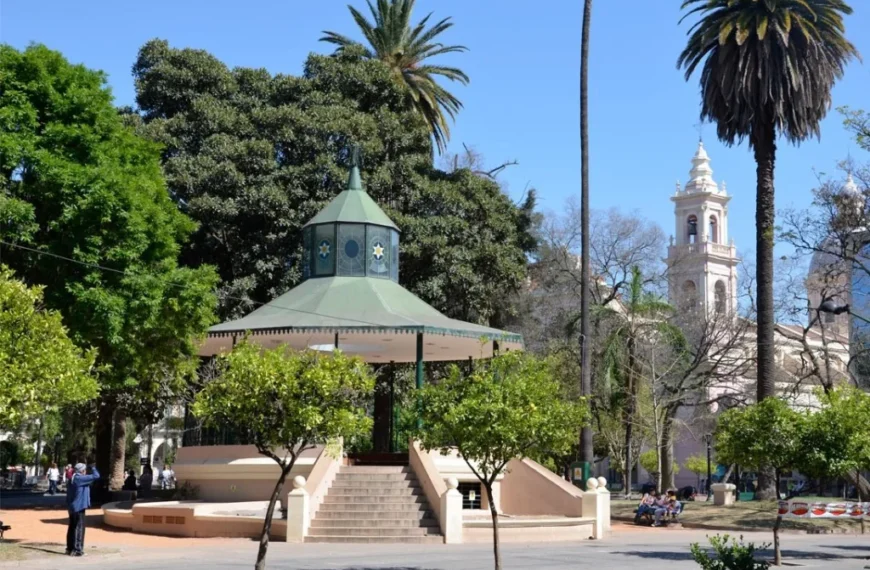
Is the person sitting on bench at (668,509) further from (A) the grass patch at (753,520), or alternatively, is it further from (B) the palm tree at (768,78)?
(B) the palm tree at (768,78)

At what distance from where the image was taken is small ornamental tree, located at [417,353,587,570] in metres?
16.2

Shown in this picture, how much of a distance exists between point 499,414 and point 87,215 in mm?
13059

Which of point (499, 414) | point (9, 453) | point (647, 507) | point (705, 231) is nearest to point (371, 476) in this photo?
point (647, 507)

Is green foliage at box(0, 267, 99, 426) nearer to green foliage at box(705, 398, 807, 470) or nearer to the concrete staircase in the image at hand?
the concrete staircase

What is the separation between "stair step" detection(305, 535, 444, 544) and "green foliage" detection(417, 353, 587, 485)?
751cm

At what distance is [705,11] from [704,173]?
5695 cm

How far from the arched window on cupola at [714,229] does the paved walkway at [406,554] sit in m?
66.7

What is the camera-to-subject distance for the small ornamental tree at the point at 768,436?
21.6 metres

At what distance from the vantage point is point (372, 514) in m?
25.2

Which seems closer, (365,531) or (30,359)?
(30,359)

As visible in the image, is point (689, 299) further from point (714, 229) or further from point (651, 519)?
point (714, 229)

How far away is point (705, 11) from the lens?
3800 centimetres

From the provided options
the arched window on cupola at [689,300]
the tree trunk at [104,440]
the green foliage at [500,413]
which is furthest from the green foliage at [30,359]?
the arched window on cupola at [689,300]

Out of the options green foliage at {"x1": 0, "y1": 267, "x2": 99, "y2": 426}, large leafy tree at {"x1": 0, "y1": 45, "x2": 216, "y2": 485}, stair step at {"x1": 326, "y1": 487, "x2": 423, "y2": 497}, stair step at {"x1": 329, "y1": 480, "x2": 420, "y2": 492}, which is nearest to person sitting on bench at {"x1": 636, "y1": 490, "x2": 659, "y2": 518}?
stair step at {"x1": 329, "y1": 480, "x2": 420, "y2": 492}
